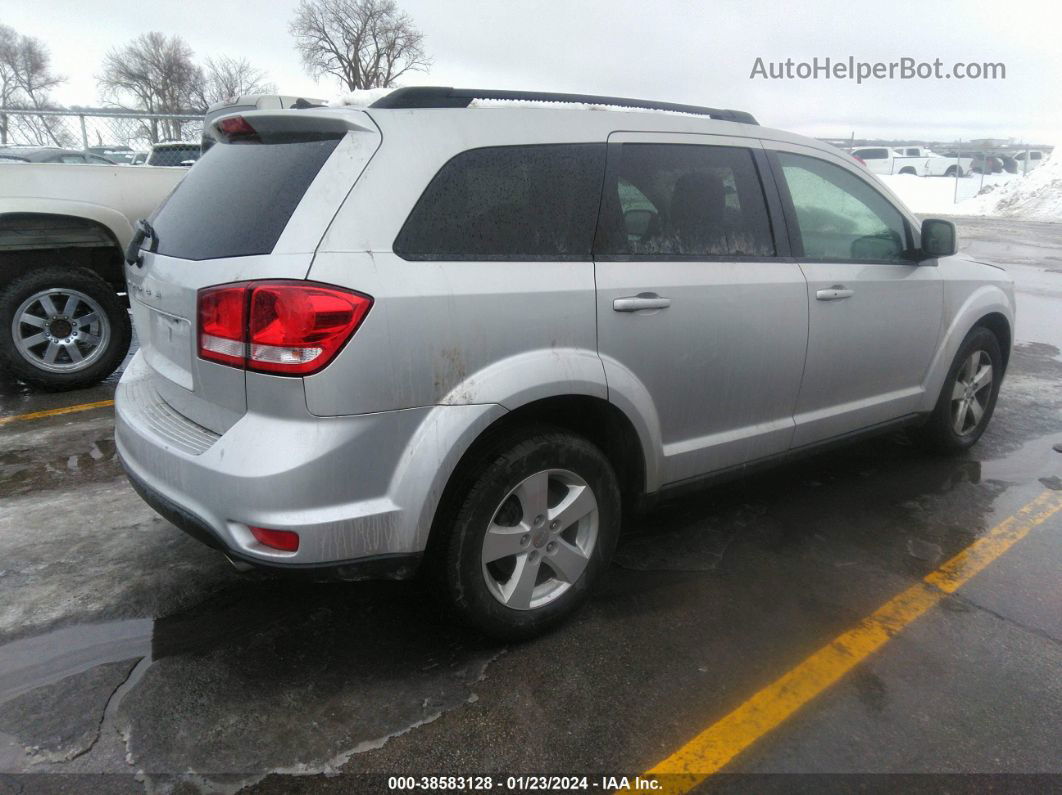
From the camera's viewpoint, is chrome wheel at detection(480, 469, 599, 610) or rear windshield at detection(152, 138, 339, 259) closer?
rear windshield at detection(152, 138, 339, 259)

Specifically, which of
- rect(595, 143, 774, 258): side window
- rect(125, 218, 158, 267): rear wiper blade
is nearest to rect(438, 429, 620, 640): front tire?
rect(595, 143, 774, 258): side window

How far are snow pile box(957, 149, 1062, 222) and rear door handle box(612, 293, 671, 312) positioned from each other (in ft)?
87.1

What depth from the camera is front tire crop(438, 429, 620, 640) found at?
2.41m

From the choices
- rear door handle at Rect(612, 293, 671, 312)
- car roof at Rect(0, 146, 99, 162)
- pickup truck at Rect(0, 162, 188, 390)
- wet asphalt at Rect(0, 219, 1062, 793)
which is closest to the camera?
wet asphalt at Rect(0, 219, 1062, 793)

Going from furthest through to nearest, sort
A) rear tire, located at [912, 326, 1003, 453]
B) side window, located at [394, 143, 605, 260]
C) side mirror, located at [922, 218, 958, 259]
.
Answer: rear tire, located at [912, 326, 1003, 453] → side mirror, located at [922, 218, 958, 259] → side window, located at [394, 143, 605, 260]

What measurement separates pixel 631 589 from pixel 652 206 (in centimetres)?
151

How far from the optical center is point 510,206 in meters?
2.51

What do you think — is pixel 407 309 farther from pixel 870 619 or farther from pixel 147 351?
pixel 870 619

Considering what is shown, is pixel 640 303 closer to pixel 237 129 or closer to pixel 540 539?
pixel 540 539

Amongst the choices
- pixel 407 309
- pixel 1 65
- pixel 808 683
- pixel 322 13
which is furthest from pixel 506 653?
pixel 1 65

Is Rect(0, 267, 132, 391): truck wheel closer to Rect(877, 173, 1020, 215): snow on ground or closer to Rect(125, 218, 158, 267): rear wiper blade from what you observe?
Rect(125, 218, 158, 267): rear wiper blade

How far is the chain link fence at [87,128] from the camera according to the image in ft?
35.8

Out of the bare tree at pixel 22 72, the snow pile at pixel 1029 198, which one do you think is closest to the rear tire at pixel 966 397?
the snow pile at pixel 1029 198

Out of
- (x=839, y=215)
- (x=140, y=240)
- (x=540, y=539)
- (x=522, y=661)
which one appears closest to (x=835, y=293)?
(x=839, y=215)
